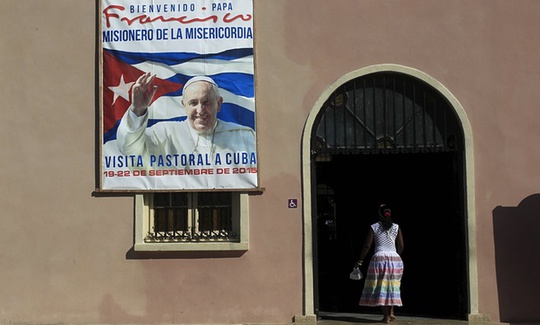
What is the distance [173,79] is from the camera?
1072 cm

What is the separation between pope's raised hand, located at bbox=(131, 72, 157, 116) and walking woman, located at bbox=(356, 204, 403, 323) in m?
3.69

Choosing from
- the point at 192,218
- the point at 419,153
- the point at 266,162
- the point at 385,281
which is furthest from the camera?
the point at 419,153

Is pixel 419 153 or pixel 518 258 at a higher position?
pixel 419 153

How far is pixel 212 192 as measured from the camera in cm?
1068

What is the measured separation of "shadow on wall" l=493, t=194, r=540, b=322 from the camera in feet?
34.2

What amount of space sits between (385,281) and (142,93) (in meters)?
4.35

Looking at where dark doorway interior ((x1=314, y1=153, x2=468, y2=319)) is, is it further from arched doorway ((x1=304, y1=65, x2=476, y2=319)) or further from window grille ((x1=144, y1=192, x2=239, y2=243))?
window grille ((x1=144, y1=192, x2=239, y2=243))

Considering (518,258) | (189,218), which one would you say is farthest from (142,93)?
(518,258)

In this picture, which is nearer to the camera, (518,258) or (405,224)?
(518,258)

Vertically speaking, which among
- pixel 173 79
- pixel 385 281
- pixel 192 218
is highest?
pixel 173 79

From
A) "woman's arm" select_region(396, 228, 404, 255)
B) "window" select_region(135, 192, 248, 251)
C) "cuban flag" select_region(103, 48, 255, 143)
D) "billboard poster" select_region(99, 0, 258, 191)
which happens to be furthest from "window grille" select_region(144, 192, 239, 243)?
"woman's arm" select_region(396, 228, 404, 255)

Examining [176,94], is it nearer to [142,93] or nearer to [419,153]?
[142,93]

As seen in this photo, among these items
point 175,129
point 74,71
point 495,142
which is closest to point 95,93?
point 74,71

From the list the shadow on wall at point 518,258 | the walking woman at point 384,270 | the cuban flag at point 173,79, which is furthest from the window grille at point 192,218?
the shadow on wall at point 518,258
